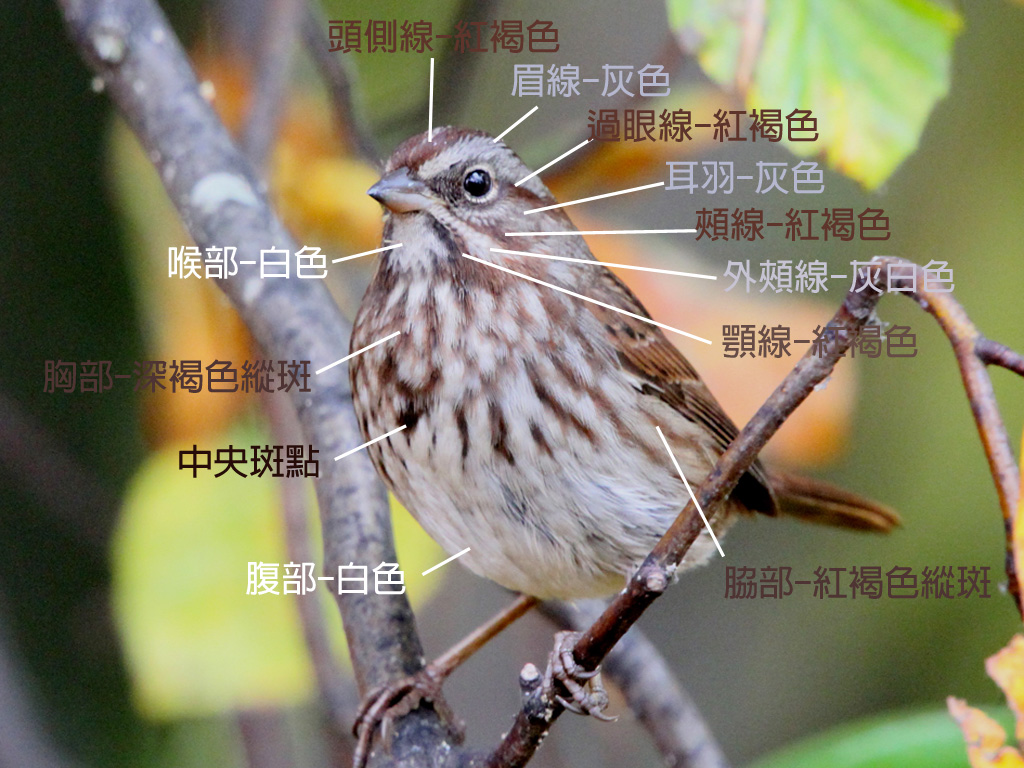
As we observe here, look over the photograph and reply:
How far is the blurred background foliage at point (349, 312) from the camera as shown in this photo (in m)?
1.99

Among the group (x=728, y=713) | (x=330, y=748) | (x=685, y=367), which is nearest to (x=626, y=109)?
(x=685, y=367)

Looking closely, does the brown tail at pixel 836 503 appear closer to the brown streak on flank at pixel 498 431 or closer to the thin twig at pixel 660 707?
the thin twig at pixel 660 707

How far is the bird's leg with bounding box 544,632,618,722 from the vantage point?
1052mm

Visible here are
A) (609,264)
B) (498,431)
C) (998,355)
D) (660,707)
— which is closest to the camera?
(998,355)

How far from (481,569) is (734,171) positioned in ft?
2.77

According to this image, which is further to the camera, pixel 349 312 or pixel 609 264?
pixel 349 312

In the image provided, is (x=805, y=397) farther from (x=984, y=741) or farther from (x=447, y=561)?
(x=447, y=561)

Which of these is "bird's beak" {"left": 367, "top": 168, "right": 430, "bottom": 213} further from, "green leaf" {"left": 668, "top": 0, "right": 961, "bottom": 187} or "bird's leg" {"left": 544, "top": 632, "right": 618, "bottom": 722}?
"bird's leg" {"left": 544, "top": 632, "right": 618, "bottom": 722}

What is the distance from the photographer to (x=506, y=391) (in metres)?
1.40

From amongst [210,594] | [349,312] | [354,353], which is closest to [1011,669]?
[354,353]

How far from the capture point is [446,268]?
58.9 inches

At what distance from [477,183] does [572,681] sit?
2.46 ft

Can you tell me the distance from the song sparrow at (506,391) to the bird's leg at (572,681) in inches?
10.5

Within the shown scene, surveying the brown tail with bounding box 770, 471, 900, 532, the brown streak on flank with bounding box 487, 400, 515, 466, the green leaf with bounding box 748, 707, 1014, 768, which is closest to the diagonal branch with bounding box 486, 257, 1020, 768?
the brown streak on flank with bounding box 487, 400, 515, 466
